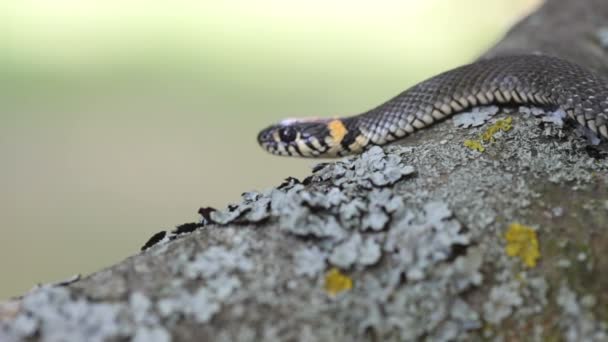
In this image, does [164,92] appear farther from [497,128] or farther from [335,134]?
[497,128]

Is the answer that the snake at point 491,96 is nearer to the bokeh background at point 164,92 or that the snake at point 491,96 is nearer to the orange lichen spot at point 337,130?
the orange lichen spot at point 337,130

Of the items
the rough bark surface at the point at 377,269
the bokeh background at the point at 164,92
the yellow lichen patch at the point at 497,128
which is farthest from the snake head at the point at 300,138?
the bokeh background at the point at 164,92

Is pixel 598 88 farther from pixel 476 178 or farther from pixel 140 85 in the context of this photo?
pixel 140 85

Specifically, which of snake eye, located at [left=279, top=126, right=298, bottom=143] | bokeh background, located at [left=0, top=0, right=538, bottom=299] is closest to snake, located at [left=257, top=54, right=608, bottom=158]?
snake eye, located at [left=279, top=126, right=298, bottom=143]

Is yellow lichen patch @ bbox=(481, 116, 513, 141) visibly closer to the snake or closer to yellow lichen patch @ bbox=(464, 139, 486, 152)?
yellow lichen patch @ bbox=(464, 139, 486, 152)

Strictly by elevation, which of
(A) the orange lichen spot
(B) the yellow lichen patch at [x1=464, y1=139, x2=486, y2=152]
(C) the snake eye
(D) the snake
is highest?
(C) the snake eye

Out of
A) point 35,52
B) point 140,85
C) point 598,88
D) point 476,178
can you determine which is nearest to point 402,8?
point 140,85
